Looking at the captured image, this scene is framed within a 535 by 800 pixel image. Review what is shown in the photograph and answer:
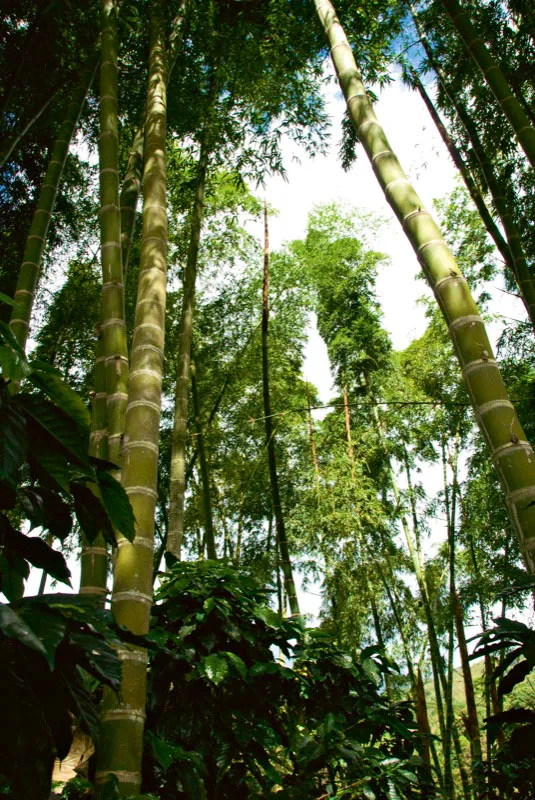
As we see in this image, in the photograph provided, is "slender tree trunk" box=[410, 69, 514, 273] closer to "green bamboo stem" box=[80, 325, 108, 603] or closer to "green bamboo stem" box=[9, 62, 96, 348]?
"green bamboo stem" box=[9, 62, 96, 348]

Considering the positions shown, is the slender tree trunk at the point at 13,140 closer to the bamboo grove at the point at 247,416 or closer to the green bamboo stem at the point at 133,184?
the bamboo grove at the point at 247,416

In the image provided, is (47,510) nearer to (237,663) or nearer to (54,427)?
(54,427)

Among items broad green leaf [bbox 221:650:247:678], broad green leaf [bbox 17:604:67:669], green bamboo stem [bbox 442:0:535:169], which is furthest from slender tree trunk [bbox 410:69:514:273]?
broad green leaf [bbox 17:604:67:669]

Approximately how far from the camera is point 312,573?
682 cm

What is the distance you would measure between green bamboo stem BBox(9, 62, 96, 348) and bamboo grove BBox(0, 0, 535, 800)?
0.01 metres

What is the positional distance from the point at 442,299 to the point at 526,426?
4129 mm

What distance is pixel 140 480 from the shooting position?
1544mm

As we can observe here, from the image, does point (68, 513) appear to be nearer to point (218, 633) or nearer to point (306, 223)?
point (218, 633)

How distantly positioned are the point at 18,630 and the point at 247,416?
6821 mm

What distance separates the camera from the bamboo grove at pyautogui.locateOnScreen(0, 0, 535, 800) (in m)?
1.02

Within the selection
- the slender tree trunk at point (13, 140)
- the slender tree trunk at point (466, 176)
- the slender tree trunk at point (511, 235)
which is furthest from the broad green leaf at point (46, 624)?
the slender tree trunk at point (13, 140)

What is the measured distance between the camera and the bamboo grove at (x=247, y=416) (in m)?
1.02

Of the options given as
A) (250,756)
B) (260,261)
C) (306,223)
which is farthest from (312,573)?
(250,756)

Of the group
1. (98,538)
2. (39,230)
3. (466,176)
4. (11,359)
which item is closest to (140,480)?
(98,538)
